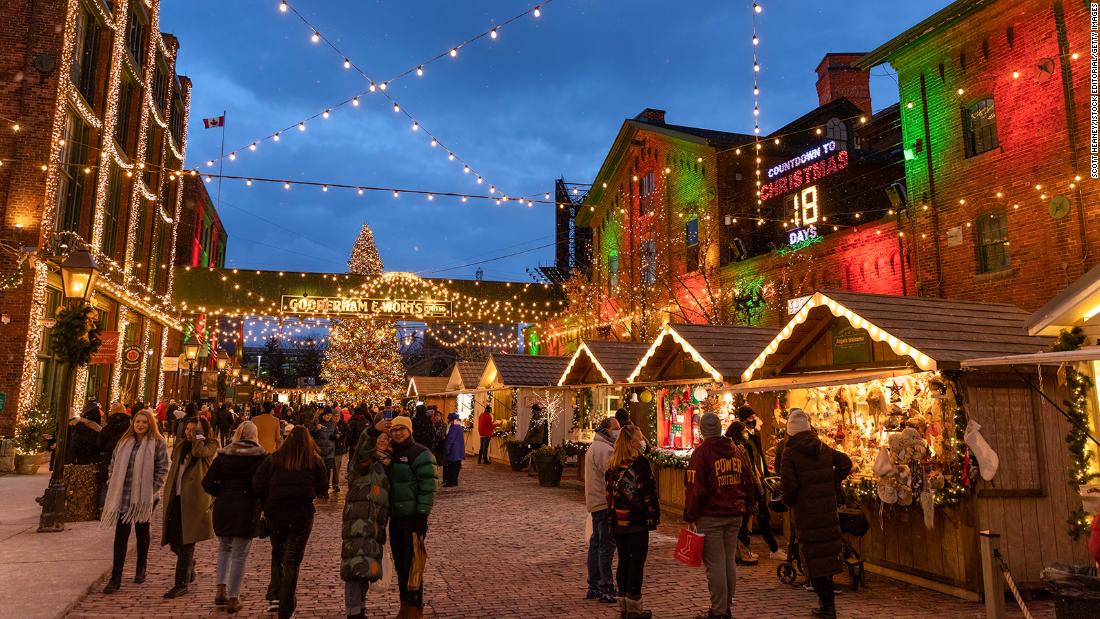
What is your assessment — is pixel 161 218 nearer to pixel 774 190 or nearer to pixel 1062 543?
pixel 774 190

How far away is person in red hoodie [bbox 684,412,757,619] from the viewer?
244 inches

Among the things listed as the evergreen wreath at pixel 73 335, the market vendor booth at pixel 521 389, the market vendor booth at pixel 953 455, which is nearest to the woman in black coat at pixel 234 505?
the evergreen wreath at pixel 73 335

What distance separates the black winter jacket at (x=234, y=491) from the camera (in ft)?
20.8

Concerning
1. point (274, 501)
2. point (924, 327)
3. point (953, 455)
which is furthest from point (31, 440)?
point (953, 455)

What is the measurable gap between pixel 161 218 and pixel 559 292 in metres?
17.4

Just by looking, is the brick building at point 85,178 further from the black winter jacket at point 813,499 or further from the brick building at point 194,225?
the brick building at point 194,225

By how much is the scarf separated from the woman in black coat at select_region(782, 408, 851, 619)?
6209mm

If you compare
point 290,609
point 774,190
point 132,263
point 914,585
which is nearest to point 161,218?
point 132,263

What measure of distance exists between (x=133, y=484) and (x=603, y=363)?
35.5ft

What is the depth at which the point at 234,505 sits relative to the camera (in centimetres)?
638

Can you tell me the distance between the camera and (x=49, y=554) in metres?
8.45

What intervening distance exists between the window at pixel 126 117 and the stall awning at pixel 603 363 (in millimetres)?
17194

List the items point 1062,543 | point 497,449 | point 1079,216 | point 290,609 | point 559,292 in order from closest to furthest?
point 290,609, point 1062,543, point 1079,216, point 497,449, point 559,292

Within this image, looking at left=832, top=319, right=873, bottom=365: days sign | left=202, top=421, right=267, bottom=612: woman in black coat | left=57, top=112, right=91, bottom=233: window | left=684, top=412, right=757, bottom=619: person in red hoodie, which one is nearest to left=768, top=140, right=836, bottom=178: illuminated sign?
left=832, top=319, right=873, bottom=365: days sign
